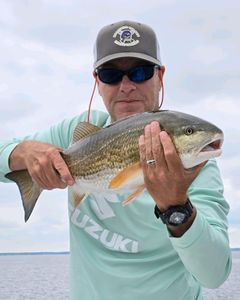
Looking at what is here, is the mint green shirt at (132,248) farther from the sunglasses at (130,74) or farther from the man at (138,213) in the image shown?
the sunglasses at (130,74)

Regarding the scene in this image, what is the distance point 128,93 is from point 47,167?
1025 mm

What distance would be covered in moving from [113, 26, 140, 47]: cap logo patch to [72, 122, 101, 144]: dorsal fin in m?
0.76

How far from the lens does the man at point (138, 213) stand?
4102 millimetres

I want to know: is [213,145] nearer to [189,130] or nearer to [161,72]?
[189,130]

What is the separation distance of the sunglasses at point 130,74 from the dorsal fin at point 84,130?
0.51 m

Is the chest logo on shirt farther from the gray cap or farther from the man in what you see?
the gray cap

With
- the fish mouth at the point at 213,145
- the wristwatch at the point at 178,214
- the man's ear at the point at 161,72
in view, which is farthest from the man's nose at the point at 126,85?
the wristwatch at the point at 178,214

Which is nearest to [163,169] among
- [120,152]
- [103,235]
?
[120,152]

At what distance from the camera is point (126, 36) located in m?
5.20

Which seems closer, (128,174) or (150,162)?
(150,162)

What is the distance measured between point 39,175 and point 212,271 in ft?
5.17

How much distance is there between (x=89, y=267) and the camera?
5.07m

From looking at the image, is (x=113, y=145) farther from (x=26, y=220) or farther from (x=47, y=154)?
(x=26, y=220)

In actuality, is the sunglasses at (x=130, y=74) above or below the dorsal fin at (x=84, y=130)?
above
